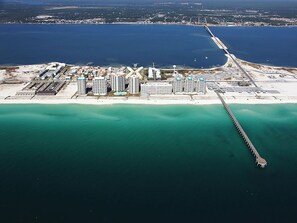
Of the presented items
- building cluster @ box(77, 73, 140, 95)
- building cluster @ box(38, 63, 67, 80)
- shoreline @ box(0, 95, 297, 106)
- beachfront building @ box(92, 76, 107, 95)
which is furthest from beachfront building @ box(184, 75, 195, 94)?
building cluster @ box(38, 63, 67, 80)

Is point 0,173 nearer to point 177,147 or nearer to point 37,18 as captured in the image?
point 177,147

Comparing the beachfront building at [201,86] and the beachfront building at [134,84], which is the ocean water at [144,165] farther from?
the beachfront building at [134,84]

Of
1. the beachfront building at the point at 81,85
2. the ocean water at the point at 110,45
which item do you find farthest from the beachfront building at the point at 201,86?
the ocean water at the point at 110,45

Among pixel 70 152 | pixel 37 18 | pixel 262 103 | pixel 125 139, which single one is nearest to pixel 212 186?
pixel 125 139

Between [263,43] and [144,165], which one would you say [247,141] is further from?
[263,43]

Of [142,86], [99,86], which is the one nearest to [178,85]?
[142,86]
